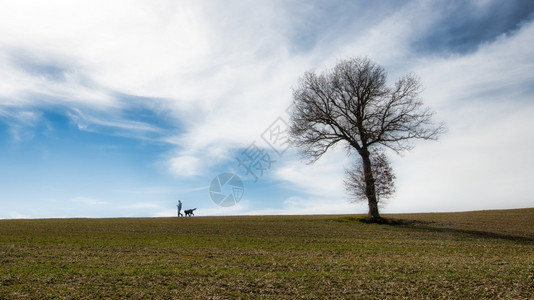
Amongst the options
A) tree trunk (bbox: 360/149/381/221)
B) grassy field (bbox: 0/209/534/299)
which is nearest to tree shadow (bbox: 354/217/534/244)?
grassy field (bbox: 0/209/534/299)

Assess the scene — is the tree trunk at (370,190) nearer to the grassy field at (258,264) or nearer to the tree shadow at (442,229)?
the tree shadow at (442,229)

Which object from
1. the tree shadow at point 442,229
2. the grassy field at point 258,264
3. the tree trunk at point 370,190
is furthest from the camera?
the tree trunk at point 370,190

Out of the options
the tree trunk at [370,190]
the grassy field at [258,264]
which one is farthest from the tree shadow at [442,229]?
the tree trunk at [370,190]

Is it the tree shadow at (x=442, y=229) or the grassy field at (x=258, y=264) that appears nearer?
the grassy field at (x=258, y=264)

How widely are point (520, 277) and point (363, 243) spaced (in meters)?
10.6

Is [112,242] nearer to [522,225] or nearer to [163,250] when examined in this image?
[163,250]

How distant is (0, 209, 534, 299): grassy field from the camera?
14219mm

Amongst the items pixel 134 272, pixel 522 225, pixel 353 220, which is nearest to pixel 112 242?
pixel 134 272

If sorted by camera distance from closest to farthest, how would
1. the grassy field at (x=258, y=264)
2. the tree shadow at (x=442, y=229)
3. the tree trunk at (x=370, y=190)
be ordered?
the grassy field at (x=258, y=264) → the tree shadow at (x=442, y=229) → the tree trunk at (x=370, y=190)

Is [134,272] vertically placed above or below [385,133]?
below

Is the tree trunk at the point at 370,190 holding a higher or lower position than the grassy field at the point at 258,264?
higher

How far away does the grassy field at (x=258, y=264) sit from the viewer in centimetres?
1422

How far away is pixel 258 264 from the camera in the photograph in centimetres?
1834

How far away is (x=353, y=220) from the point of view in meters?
41.6
